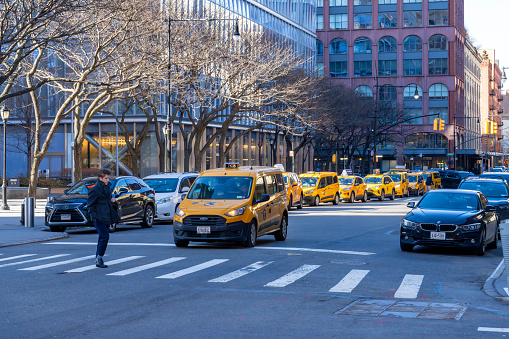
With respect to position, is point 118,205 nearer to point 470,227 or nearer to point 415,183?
point 470,227

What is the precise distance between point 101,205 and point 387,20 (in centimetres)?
10570

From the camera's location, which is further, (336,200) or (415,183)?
(415,183)

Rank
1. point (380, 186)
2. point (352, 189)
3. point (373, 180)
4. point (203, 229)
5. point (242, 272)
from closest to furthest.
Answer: point (242, 272), point (203, 229), point (352, 189), point (380, 186), point (373, 180)

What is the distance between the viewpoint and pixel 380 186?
48938mm

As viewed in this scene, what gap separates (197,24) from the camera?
40.6 m

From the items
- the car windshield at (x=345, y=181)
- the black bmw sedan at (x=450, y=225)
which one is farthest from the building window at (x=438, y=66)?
the black bmw sedan at (x=450, y=225)

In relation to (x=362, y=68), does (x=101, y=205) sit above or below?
below

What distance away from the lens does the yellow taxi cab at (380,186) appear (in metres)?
48.7

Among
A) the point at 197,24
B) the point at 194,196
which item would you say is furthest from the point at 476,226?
the point at 197,24

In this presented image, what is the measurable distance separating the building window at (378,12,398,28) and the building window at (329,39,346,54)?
6478 millimetres

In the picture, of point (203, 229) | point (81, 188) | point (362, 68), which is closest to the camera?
point (203, 229)

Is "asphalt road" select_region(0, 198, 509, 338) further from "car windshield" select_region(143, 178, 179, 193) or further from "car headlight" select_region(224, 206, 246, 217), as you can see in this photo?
"car windshield" select_region(143, 178, 179, 193)

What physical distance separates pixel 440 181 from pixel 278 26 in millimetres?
23882

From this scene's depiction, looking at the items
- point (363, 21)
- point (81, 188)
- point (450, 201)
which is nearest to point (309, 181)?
point (81, 188)
